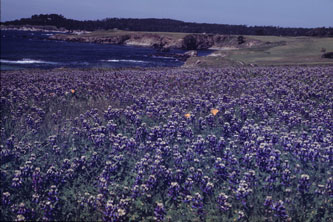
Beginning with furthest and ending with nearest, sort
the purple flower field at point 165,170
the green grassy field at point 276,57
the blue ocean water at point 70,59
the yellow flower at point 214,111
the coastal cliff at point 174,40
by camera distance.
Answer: the coastal cliff at point 174,40, the blue ocean water at point 70,59, the green grassy field at point 276,57, the yellow flower at point 214,111, the purple flower field at point 165,170

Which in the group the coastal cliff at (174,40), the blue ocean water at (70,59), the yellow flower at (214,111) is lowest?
the yellow flower at (214,111)

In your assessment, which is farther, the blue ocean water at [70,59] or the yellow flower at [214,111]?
the blue ocean water at [70,59]

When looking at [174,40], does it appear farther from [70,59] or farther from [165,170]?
[165,170]

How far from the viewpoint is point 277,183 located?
17.3 ft

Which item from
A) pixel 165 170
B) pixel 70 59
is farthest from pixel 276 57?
pixel 70 59

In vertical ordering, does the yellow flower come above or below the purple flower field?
above

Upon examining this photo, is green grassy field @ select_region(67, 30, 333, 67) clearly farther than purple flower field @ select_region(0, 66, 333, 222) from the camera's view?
Yes

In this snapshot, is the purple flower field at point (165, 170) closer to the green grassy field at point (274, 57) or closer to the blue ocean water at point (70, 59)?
the green grassy field at point (274, 57)

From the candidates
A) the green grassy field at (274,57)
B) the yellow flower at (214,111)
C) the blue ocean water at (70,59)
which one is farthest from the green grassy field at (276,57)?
the yellow flower at (214,111)

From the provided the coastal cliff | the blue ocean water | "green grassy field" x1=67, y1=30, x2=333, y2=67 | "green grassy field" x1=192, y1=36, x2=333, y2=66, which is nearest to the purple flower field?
"green grassy field" x1=67, y1=30, x2=333, y2=67

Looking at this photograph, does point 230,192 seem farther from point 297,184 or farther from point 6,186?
point 6,186

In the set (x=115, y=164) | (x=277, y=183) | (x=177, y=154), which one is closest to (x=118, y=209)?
(x=115, y=164)

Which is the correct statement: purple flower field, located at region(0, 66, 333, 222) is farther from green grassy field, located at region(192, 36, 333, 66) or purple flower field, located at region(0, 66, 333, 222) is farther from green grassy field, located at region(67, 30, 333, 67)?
green grassy field, located at region(192, 36, 333, 66)

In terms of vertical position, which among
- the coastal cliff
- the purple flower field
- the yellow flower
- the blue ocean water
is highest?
the coastal cliff
